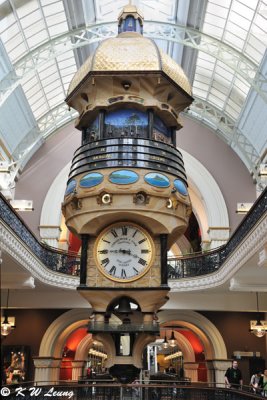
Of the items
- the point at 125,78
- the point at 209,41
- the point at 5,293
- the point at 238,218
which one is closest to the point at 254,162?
the point at 238,218

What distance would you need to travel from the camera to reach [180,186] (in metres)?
6.87

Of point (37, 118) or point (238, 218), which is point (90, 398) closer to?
point (238, 218)

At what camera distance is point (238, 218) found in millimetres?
21031

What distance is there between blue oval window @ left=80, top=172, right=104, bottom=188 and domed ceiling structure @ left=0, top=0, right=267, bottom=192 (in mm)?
10866

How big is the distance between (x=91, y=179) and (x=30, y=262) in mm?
7113

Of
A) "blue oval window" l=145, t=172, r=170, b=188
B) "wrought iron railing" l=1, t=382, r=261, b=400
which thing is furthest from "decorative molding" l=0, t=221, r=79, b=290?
"blue oval window" l=145, t=172, r=170, b=188

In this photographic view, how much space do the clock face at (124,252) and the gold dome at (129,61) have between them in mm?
2207

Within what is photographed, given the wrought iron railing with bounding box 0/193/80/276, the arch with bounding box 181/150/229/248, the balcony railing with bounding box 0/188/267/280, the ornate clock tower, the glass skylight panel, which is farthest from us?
the glass skylight panel

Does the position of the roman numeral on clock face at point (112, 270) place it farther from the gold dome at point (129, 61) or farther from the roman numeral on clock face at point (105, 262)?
the gold dome at point (129, 61)

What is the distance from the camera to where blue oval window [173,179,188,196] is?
22.3ft

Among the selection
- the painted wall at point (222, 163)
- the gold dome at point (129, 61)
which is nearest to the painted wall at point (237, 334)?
the painted wall at point (222, 163)

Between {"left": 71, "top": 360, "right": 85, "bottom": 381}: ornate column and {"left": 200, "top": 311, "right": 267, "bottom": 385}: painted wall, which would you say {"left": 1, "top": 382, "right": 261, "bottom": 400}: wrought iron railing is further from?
{"left": 71, "top": 360, "right": 85, "bottom": 381}: ornate column

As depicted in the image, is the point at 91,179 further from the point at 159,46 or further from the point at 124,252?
the point at 159,46

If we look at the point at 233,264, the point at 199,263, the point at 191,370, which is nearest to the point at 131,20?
the point at 233,264
